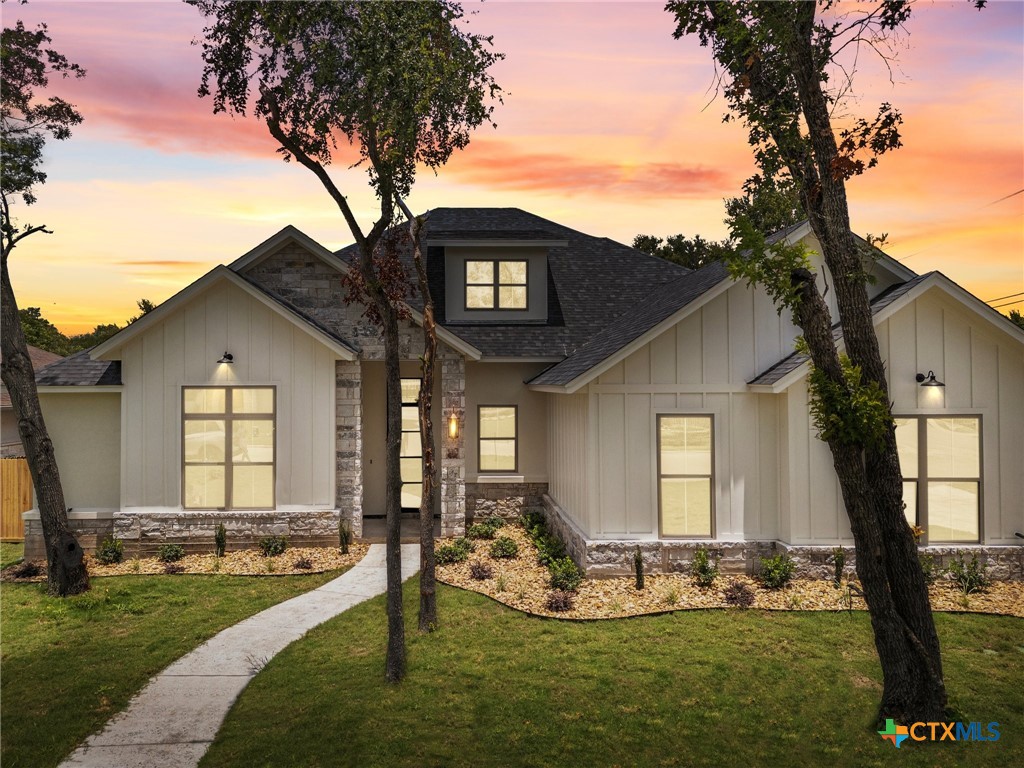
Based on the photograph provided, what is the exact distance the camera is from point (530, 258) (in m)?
16.2

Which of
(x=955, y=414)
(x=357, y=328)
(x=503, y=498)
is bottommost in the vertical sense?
(x=503, y=498)

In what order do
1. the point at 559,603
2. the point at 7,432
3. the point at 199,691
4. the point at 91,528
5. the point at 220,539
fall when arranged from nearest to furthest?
the point at 199,691
the point at 559,603
the point at 220,539
the point at 91,528
the point at 7,432

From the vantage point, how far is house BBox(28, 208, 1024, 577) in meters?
10.4

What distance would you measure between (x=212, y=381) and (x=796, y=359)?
10.7 m

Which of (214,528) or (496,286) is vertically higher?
(496,286)

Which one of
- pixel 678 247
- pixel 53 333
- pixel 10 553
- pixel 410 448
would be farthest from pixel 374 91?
pixel 53 333

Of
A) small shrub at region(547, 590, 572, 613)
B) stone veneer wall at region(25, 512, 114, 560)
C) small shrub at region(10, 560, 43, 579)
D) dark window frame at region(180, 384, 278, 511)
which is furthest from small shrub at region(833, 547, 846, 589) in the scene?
small shrub at region(10, 560, 43, 579)

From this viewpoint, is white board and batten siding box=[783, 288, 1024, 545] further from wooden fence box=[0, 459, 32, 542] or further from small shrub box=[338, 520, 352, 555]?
wooden fence box=[0, 459, 32, 542]

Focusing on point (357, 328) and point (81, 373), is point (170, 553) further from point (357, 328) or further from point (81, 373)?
point (357, 328)

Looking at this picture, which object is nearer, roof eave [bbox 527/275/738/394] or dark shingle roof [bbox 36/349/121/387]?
roof eave [bbox 527/275/738/394]

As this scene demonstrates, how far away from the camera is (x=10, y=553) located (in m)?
12.9

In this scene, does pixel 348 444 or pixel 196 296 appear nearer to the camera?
pixel 196 296

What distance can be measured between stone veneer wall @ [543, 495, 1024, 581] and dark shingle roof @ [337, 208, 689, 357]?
5485 millimetres

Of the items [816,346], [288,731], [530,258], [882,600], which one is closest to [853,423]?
[816,346]
